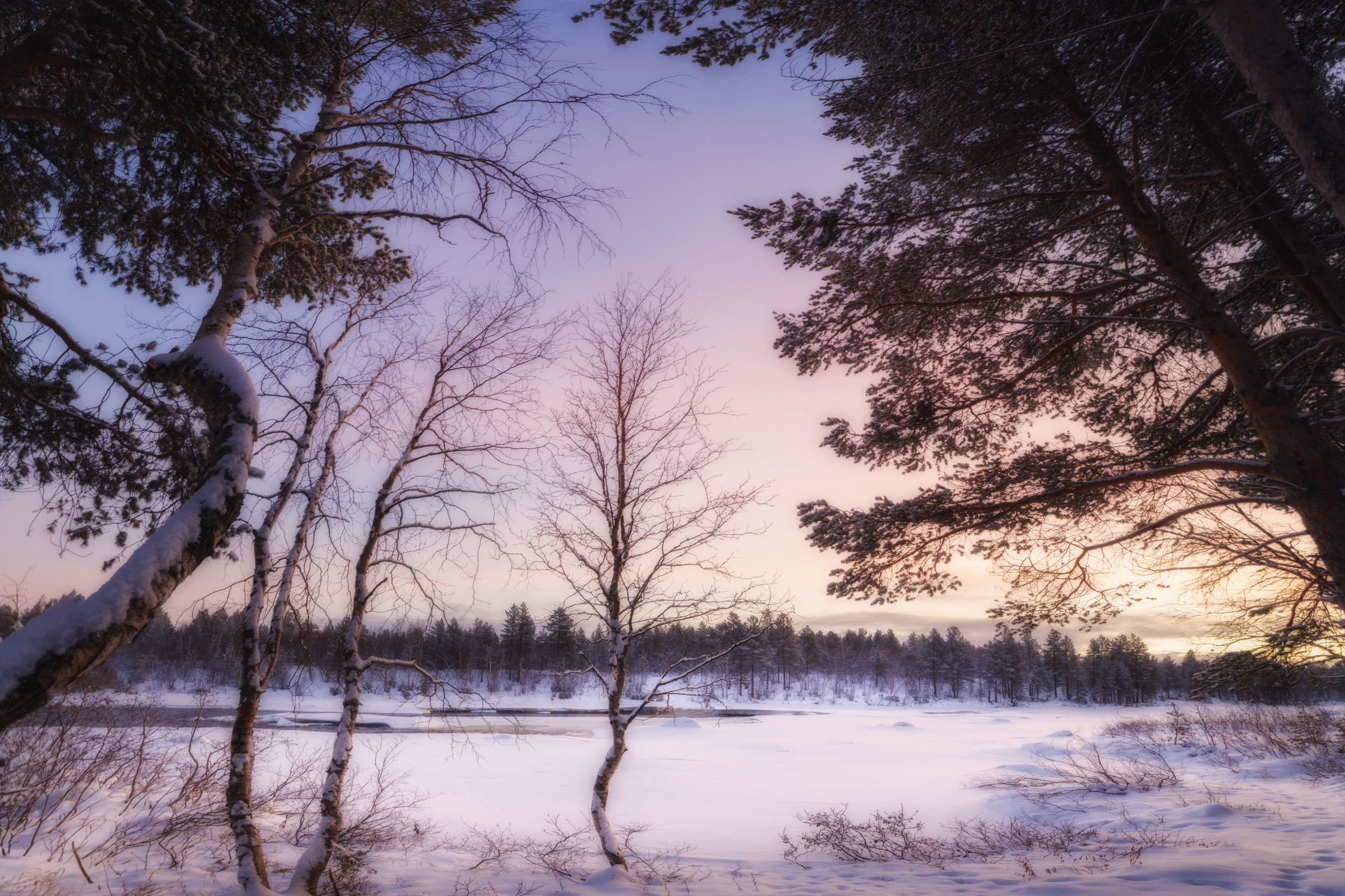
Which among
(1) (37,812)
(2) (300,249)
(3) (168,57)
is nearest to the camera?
(3) (168,57)

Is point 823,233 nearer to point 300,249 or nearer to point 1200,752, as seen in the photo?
point 300,249

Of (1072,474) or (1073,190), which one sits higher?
(1073,190)

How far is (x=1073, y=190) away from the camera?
5418 mm

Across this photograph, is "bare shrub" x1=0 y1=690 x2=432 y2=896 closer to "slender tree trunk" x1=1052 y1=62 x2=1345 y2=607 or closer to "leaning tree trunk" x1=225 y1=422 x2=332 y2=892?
"leaning tree trunk" x1=225 y1=422 x2=332 y2=892

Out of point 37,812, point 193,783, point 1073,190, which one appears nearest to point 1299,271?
point 1073,190

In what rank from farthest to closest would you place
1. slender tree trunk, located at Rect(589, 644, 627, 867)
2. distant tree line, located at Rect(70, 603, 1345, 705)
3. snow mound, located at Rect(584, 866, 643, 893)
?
distant tree line, located at Rect(70, 603, 1345, 705), slender tree trunk, located at Rect(589, 644, 627, 867), snow mound, located at Rect(584, 866, 643, 893)

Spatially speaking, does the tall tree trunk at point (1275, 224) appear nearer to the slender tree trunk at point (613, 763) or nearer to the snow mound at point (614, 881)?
the slender tree trunk at point (613, 763)

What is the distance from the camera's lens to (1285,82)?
391 centimetres

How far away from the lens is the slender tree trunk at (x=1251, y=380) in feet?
14.2

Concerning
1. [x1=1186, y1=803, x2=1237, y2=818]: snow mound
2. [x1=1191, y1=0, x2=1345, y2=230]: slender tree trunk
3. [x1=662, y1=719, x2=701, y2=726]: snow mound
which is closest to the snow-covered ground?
[x1=1186, y1=803, x2=1237, y2=818]: snow mound

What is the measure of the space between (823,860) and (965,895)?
11.7ft

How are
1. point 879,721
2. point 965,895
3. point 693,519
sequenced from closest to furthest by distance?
point 965,895 → point 693,519 → point 879,721

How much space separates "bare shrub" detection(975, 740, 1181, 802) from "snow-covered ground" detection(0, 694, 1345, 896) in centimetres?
48

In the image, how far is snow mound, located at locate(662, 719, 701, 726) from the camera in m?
36.9
